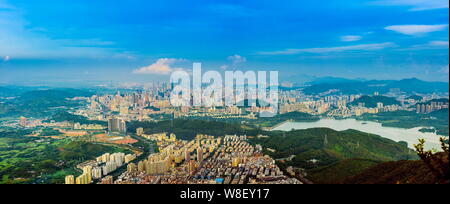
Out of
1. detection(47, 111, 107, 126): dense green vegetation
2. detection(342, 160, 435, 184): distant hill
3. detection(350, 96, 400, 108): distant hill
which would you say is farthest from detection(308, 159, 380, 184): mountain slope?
detection(350, 96, 400, 108): distant hill

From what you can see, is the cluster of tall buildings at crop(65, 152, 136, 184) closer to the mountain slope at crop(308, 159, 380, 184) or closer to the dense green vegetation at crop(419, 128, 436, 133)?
the mountain slope at crop(308, 159, 380, 184)

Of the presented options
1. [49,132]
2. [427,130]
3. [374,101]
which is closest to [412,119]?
[427,130]

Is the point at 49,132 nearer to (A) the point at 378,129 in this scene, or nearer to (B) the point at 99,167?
(B) the point at 99,167

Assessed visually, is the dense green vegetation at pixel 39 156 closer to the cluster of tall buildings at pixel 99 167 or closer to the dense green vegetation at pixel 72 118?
the cluster of tall buildings at pixel 99 167

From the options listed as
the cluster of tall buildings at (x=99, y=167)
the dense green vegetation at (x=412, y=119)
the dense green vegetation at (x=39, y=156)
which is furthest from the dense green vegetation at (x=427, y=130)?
the dense green vegetation at (x=39, y=156)

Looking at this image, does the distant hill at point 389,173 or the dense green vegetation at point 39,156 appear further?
the dense green vegetation at point 39,156
